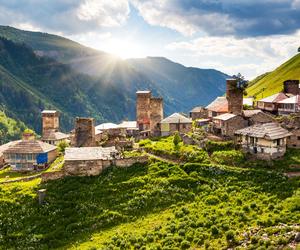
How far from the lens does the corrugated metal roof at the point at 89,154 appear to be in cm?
6109

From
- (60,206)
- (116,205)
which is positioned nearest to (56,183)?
(60,206)

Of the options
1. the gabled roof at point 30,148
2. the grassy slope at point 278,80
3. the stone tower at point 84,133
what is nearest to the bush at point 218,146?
the stone tower at point 84,133

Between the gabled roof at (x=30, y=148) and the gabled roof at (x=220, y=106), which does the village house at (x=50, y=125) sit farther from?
the gabled roof at (x=220, y=106)

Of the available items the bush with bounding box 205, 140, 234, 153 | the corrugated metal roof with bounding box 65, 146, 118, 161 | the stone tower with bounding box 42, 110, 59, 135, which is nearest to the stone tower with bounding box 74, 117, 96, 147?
the corrugated metal roof with bounding box 65, 146, 118, 161

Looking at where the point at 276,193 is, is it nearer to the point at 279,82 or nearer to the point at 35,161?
the point at 35,161

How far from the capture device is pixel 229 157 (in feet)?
195

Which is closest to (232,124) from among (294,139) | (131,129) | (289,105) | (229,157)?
(294,139)

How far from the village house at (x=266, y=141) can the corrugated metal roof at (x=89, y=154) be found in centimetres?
2032

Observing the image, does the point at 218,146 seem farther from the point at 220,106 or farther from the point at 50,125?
the point at 50,125

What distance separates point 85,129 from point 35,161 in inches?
415

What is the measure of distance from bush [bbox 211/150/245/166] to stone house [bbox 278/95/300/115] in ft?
82.3

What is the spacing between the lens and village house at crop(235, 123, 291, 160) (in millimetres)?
57906

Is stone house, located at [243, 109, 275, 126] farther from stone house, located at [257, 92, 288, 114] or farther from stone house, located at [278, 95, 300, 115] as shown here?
stone house, located at [257, 92, 288, 114]

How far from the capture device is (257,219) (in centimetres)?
4416
